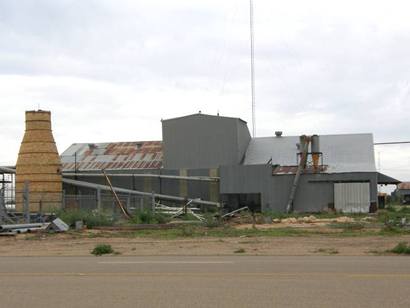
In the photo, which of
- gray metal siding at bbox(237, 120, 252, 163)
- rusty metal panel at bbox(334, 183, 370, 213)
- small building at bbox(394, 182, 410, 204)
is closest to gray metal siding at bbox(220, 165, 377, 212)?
rusty metal panel at bbox(334, 183, 370, 213)

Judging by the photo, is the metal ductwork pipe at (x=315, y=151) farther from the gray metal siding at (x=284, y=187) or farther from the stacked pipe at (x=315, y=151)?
the gray metal siding at (x=284, y=187)

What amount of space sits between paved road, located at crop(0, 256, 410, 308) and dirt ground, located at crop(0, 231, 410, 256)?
277 centimetres

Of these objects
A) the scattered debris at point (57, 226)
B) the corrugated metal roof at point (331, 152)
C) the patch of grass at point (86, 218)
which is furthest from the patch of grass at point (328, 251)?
Result: the corrugated metal roof at point (331, 152)

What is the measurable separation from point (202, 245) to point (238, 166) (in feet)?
102

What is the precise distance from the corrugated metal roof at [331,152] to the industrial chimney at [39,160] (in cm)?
2061

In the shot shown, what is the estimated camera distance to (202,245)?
70.3ft

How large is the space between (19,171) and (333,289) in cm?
3669

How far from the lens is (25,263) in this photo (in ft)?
52.4

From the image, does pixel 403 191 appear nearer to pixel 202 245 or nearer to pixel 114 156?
pixel 114 156

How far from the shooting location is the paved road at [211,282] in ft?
30.7

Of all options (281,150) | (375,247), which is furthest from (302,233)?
(281,150)

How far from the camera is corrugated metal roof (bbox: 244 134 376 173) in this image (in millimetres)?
54062

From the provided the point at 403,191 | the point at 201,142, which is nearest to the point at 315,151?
the point at 201,142

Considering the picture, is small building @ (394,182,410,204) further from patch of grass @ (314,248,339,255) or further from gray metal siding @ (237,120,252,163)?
patch of grass @ (314,248,339,255)
